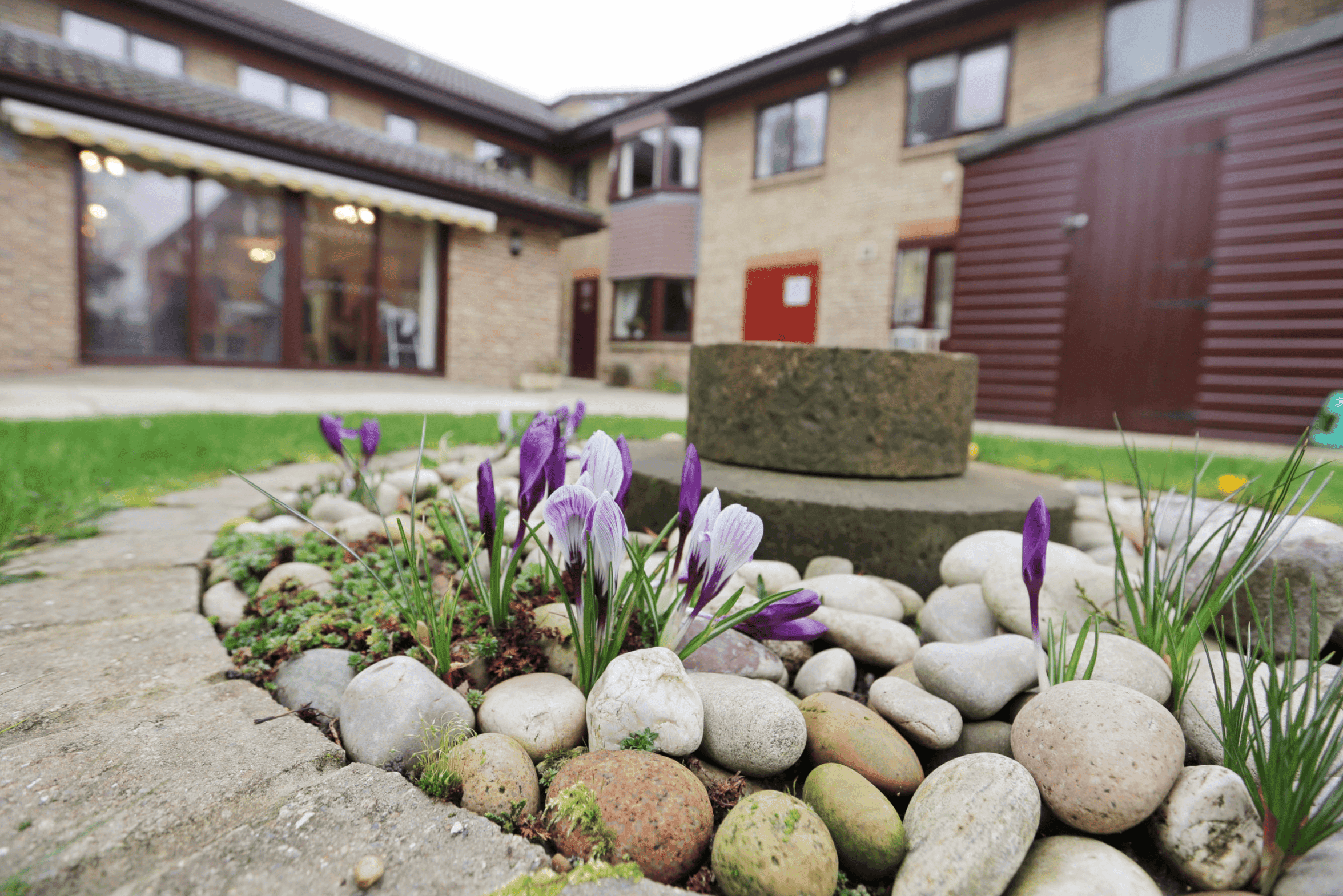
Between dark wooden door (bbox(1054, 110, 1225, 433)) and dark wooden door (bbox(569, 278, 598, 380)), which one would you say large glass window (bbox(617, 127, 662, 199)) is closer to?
dark wooden door (bbox(569, 278, 598, 380))

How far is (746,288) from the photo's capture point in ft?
42.6

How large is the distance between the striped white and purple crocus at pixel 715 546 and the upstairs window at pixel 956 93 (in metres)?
10.5

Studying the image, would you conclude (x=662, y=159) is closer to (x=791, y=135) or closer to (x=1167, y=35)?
(x=791, y=135)

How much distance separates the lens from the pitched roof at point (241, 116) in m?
7.77

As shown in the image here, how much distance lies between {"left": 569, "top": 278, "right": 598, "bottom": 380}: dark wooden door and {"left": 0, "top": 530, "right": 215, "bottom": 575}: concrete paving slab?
14667mm

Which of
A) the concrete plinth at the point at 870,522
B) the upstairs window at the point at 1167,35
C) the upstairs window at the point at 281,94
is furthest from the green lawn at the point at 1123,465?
the upstairs window at the point at 281,94

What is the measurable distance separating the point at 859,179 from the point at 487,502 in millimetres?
11256

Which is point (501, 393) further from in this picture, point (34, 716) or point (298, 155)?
point (34, 716)

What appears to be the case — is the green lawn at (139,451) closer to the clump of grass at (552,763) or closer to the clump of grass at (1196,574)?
the clump of grass at (552,763)

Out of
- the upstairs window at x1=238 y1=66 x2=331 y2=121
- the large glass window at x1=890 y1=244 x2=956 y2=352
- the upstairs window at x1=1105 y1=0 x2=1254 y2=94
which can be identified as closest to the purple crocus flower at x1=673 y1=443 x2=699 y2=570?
the large glass window at x1=890 y1=244 x2=956 y2=352

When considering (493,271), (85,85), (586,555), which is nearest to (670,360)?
(493,271)

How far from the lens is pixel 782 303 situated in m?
12.2

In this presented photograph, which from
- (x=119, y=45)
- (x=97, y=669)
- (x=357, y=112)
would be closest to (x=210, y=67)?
(x=119, y=45)

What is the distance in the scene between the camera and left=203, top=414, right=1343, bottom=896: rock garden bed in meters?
0.87
